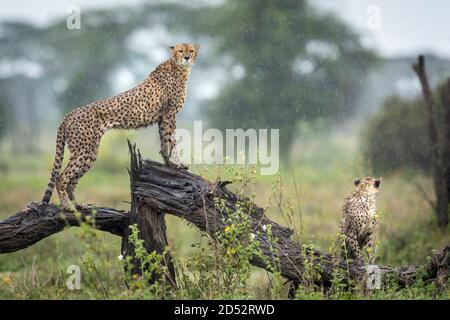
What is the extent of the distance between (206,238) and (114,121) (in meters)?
2.44

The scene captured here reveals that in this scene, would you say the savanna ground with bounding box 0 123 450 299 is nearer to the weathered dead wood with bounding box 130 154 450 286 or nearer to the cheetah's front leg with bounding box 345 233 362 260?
the weathered dead wood with bounding box 130 154 450 286

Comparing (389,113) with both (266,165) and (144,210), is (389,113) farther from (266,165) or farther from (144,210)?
(144,210)

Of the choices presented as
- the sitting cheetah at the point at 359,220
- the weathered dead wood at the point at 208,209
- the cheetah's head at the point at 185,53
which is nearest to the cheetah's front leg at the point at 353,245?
the sitting cheetah at the point at 359,220

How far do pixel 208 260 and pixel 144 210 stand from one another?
0.64 metres

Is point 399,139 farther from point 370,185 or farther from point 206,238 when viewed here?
point 370,185

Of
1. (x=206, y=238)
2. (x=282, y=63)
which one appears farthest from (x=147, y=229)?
(x=282, y=63)

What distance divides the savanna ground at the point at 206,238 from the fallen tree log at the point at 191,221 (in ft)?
0.47

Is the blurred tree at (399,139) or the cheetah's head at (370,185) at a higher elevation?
the blurred tree at (399,139)

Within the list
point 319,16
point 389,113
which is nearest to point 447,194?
point 389,113

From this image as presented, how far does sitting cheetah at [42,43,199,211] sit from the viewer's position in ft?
20.1

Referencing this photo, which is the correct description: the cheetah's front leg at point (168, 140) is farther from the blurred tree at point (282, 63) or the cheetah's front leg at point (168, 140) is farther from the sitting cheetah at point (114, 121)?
the blurred tree at point (282, 63)

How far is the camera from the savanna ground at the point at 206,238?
5.91 metres

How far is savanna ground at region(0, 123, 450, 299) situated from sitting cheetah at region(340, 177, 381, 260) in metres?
0.36

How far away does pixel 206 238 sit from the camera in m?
8.27
